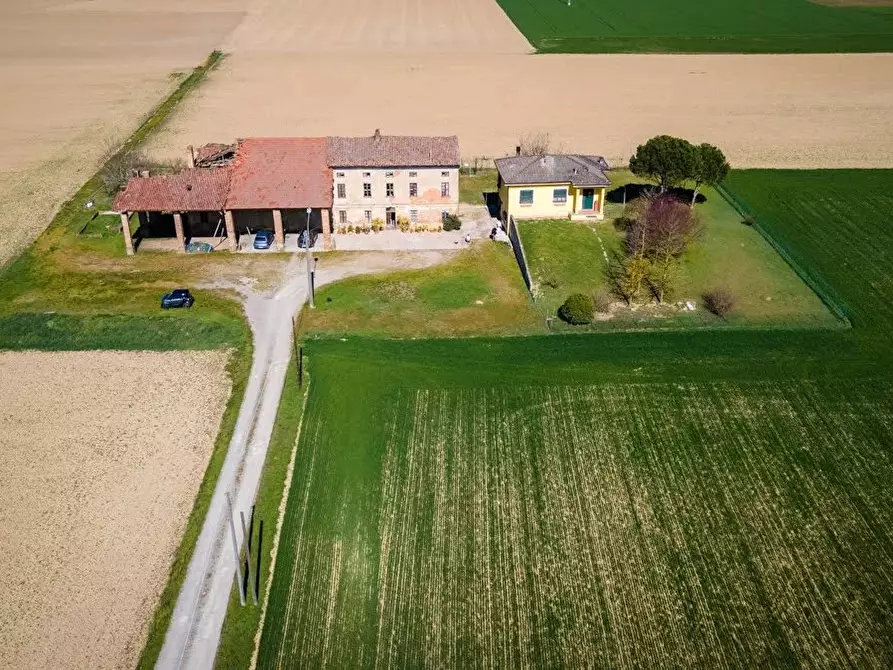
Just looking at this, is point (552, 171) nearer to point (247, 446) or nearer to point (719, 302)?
point (719, 302)

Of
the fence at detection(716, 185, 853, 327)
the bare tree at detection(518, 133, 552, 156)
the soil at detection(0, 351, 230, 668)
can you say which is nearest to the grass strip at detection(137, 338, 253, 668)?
the soil at detection(0, 351, 230, 668)

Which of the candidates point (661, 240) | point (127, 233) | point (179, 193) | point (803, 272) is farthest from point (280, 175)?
point (803, 272)

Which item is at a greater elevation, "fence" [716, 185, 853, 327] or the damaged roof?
the damaged roof

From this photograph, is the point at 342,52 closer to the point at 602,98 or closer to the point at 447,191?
the point at 602,98

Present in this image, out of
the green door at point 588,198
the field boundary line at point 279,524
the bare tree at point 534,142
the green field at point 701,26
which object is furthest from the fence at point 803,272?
the green field at point 701,26

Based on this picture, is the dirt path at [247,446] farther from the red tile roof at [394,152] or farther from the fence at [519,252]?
the red tile roof at [394,152]

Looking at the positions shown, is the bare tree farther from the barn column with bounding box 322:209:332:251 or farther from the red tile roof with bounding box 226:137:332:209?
the barn column with bounding box 322:209:332:251
